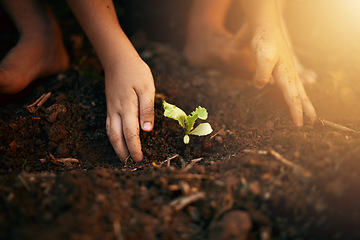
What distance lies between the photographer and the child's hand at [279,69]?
1.36m

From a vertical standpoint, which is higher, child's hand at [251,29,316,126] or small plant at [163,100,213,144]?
child's hand at [251,29,316,126]

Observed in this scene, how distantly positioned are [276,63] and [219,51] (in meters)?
0.58

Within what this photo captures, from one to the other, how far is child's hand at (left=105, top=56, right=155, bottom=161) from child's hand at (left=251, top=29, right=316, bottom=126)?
634 mm

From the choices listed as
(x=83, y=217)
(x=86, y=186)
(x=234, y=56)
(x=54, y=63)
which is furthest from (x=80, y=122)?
(x=234, y=56)

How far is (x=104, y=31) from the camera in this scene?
1.44 meters

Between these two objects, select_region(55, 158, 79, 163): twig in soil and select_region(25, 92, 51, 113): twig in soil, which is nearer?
select_region(55, 158, 79, 163): twig in soil

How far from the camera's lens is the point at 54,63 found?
68.4 inches

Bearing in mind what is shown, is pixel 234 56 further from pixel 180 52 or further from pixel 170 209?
pixel 170 209

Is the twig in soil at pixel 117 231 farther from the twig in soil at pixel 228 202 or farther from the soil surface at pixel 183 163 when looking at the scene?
the twig in soil at pixel 228 202

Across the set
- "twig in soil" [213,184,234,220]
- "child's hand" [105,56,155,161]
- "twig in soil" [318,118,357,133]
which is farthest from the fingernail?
"twig in soil" [318,118,357,133]

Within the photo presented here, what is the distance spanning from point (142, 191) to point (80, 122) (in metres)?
0.77

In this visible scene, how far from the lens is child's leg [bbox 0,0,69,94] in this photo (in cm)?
147

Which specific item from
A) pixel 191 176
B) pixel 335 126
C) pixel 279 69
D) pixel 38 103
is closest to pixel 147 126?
pixel 191 176

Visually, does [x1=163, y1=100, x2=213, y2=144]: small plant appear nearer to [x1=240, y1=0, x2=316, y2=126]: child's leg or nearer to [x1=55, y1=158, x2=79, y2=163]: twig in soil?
[x1=240, y1=0, x2=316, y2=126]: child's leg
